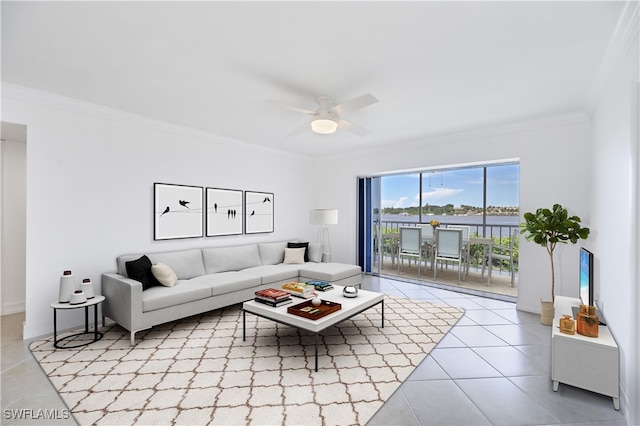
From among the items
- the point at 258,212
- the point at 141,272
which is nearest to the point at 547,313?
the point at 258,212

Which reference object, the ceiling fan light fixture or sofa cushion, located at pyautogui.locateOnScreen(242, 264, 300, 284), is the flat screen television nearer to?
the ceiling fan light fixture

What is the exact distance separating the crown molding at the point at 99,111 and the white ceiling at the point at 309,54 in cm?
14

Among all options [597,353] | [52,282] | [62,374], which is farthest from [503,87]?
[52,282]

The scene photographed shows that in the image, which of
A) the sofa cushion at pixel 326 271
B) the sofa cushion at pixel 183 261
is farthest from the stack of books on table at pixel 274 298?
the sofa cushion at pixel 183 261

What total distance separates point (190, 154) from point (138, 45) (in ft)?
7.47

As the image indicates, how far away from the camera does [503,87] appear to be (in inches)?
114

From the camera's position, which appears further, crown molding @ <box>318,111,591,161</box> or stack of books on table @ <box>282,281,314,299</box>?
crown molding @ <box>318,111,591,161</box>

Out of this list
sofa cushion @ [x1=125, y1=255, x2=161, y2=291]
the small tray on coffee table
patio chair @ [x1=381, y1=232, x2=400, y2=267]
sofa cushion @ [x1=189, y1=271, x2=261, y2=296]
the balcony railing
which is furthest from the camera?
patio chair @ [x1=381, y1=232, x2=400, y2=267]

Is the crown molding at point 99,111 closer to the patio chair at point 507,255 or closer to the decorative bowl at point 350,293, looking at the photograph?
the decorative bowl at point 350,293

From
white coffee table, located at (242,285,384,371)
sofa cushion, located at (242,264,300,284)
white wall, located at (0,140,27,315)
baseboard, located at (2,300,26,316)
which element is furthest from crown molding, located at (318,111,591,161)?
baseboard, located at (2,300,26,316)

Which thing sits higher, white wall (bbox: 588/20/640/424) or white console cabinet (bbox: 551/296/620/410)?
white wall (bbox: 588/20/640/424)

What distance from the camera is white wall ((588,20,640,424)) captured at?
70.4 inches

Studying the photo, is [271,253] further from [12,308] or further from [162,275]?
[12,308]

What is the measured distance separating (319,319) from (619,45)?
3.07m
